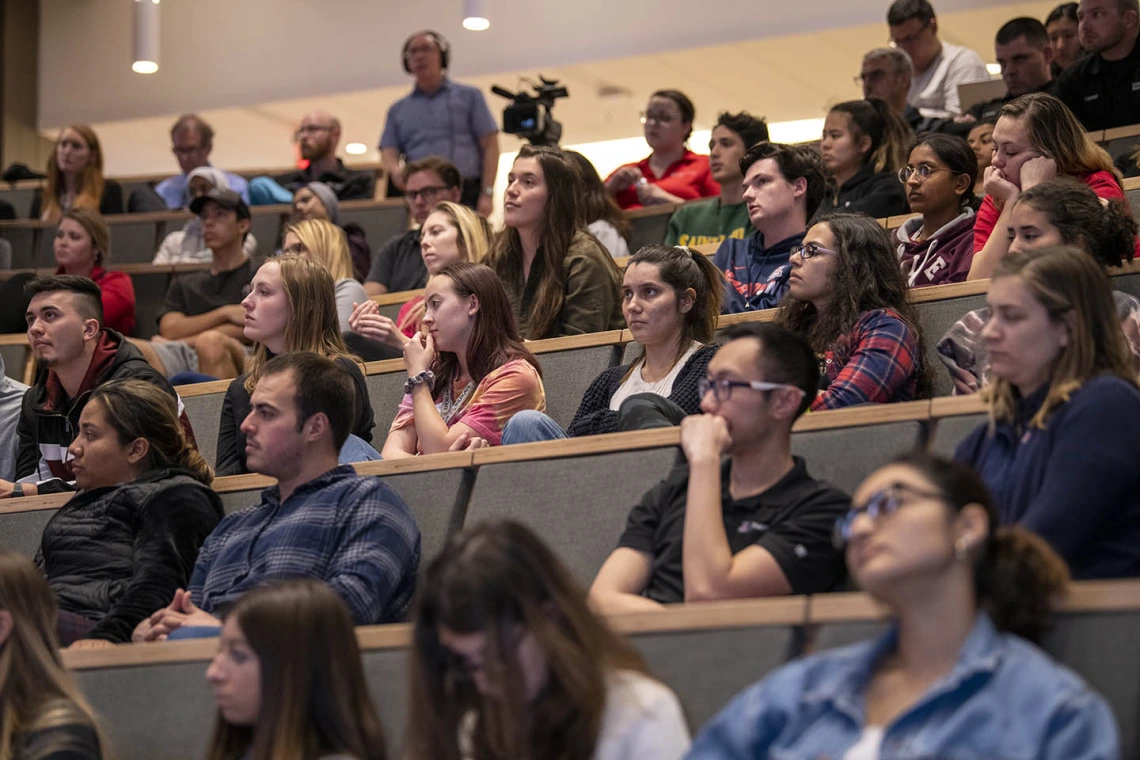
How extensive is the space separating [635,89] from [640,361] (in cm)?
535

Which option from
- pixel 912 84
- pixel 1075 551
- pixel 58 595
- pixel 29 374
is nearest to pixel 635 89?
pixel 912 84

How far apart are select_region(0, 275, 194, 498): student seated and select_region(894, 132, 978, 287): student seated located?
179 centimetres

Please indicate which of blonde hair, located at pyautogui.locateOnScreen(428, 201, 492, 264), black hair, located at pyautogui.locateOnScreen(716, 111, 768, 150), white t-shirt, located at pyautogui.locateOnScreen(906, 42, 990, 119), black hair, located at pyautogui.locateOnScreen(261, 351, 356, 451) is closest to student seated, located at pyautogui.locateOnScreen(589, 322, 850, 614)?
black hair, located at pyautogui.locateOnScreen(261, 351, 356, 451)

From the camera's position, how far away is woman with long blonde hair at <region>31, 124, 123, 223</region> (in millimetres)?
6168

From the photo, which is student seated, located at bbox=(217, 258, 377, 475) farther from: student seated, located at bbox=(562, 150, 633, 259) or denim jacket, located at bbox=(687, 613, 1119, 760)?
denim jacket, located at bbox=(687, 613, 1119, 760)

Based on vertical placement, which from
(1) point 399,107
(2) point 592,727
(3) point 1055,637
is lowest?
(2) point 592,727

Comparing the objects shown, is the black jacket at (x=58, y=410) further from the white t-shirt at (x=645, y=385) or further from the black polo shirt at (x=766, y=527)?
the black polo shirt at (x=766, y=527)

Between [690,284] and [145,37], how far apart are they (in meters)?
4.37

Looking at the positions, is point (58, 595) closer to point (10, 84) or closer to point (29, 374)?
point (29, 374)

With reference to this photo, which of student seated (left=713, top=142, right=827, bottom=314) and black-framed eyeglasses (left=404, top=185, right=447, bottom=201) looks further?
black-framed eyeglasses (left=404, top=185, right=447, bottom=201)

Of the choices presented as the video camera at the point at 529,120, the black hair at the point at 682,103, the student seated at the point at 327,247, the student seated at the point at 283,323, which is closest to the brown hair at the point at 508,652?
the student seated at the point at 283,323

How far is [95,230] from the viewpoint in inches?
190

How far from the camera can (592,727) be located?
1.61 meters

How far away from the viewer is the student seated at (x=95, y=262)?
4.69 meters
